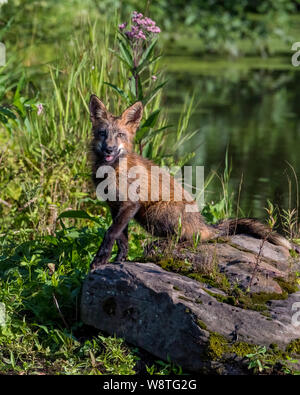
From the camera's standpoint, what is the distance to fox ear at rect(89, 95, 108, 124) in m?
5.34

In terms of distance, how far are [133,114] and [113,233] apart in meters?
1.00

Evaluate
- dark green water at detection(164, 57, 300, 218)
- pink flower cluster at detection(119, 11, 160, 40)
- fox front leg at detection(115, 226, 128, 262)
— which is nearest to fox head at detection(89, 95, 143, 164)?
fox front leg at detection(115, 226, 128, 262)

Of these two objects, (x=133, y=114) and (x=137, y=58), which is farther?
(x=137, y=58)

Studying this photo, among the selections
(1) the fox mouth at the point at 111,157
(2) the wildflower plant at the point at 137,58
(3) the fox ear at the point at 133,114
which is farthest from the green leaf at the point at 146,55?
(1) the fox mouth at the point at 111,157

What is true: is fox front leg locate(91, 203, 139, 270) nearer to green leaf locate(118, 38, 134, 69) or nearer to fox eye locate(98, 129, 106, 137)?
fox eye locate(98, 129, 106, 137)

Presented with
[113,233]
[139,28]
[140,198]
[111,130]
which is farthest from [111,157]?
[139,28]

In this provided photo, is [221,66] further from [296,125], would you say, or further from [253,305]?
[253,305]

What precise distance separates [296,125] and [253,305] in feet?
28.9

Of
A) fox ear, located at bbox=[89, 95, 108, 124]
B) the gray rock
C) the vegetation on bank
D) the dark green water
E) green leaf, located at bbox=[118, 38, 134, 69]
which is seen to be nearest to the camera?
the gray rock

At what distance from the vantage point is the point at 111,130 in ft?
17.3

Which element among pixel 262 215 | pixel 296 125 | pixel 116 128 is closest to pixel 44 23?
pixel 296 125

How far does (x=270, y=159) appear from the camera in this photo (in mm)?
10477

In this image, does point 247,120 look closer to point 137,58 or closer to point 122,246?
point 137,58
